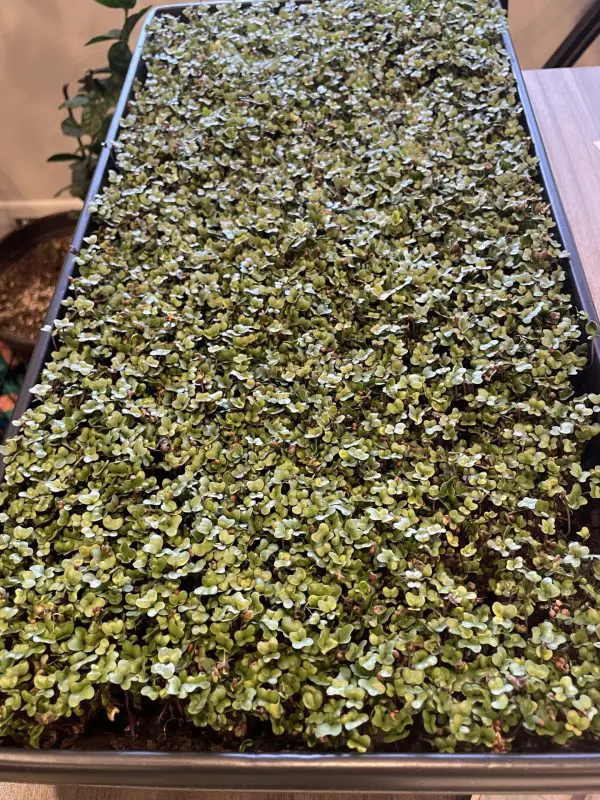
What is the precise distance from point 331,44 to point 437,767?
1.66m

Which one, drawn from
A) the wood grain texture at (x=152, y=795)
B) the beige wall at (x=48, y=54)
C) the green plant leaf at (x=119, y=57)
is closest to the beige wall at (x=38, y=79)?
the beige wall at (x=48, y=54)

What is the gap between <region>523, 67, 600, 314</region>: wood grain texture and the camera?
54.9 inches

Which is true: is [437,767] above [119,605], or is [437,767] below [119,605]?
below

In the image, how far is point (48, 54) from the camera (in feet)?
8.07

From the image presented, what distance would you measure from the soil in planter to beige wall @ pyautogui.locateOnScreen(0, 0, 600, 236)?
0.60m

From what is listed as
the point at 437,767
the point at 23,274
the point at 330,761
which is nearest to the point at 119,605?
the point at 330,761

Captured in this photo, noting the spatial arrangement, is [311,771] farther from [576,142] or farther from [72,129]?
[72,129]

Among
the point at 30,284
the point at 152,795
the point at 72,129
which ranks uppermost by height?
the point at 72,129

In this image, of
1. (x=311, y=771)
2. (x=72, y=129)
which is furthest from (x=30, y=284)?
(x=311, y=771)

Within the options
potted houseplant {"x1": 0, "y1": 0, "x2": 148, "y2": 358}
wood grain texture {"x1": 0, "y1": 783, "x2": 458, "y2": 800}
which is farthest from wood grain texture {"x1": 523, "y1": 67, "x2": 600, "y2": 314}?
potted houseplant {"x1": 0, "y1": 0, "x2": 148, "y2": 358}

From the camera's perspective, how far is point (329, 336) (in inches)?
42.4

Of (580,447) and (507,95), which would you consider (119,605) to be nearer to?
(580,447)

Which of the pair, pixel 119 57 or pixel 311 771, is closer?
pixel 311 771

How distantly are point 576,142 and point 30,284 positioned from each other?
1.92 m
